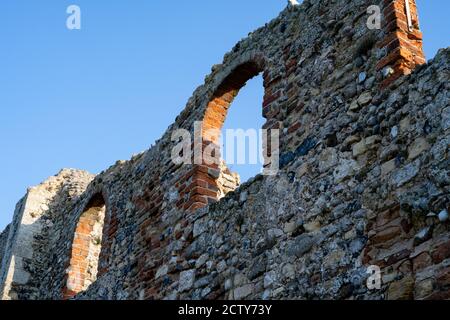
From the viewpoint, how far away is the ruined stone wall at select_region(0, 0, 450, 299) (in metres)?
3.98

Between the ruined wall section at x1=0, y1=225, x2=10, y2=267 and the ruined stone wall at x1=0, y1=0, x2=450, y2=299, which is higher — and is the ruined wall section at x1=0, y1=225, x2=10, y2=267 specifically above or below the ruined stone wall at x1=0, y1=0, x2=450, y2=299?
above

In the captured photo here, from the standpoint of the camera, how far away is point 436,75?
4176mm

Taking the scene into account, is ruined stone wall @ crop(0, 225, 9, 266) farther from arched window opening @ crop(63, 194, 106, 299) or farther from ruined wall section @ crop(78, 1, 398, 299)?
ruined wall section @ crop(78, 1, 398, 299)

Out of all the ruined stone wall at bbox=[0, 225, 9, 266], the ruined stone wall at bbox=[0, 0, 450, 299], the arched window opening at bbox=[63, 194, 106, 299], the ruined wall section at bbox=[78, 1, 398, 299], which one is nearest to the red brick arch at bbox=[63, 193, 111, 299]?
the arched window opening at bbox=[63, 194, 106, 299]

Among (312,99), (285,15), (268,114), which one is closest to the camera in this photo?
(312,99)

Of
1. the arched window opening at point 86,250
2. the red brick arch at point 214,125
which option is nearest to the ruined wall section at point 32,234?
the arched window opening at point 86,250

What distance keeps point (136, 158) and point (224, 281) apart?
11.7ft

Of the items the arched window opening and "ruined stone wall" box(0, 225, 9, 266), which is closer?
the arched window opening

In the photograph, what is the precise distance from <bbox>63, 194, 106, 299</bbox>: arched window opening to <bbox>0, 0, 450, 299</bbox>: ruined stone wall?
1449mm

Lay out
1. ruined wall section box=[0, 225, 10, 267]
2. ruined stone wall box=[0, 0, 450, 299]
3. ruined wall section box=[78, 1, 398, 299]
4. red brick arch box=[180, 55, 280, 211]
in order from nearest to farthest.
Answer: ruined stone wall box=[0, 0, 450, 299]
ruined wall section box=[78, 1, 398, 299]
red brick arch box=[180, 55, 280, 211]
ruined wall section box=[0, 225, 10, 267]

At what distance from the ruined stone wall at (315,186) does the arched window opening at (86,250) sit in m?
1.45
